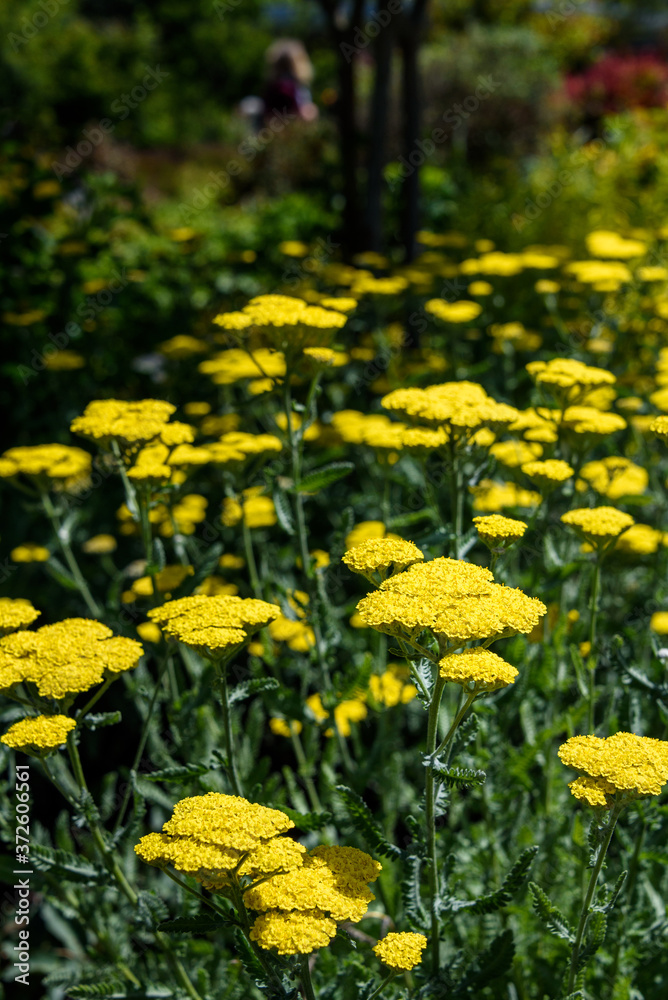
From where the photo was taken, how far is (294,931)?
1.29 meters

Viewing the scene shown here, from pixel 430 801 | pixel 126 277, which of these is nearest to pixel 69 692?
pixel 430 801

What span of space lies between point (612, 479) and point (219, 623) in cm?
153

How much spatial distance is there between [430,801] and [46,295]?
3917mm

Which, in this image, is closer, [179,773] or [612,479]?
[179,773]

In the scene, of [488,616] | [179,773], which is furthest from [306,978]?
[488,616]

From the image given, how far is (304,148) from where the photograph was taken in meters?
11.9

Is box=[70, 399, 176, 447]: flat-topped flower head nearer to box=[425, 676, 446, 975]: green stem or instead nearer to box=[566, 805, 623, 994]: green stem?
box=[425, 676, 446, 975]: green stem

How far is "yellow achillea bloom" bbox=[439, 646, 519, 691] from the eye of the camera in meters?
1.37

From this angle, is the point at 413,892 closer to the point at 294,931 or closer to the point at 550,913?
the point at 550,913

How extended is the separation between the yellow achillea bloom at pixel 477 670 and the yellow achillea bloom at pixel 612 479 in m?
1.33

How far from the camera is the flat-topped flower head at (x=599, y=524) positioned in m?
1.95

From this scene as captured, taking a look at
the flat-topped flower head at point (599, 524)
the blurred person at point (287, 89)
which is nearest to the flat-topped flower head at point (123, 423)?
the flat-topped flower head at point (599, 524)

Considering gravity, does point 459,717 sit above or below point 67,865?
above

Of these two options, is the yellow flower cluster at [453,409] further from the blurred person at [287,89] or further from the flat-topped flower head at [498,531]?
the blurred person at [287,89]
